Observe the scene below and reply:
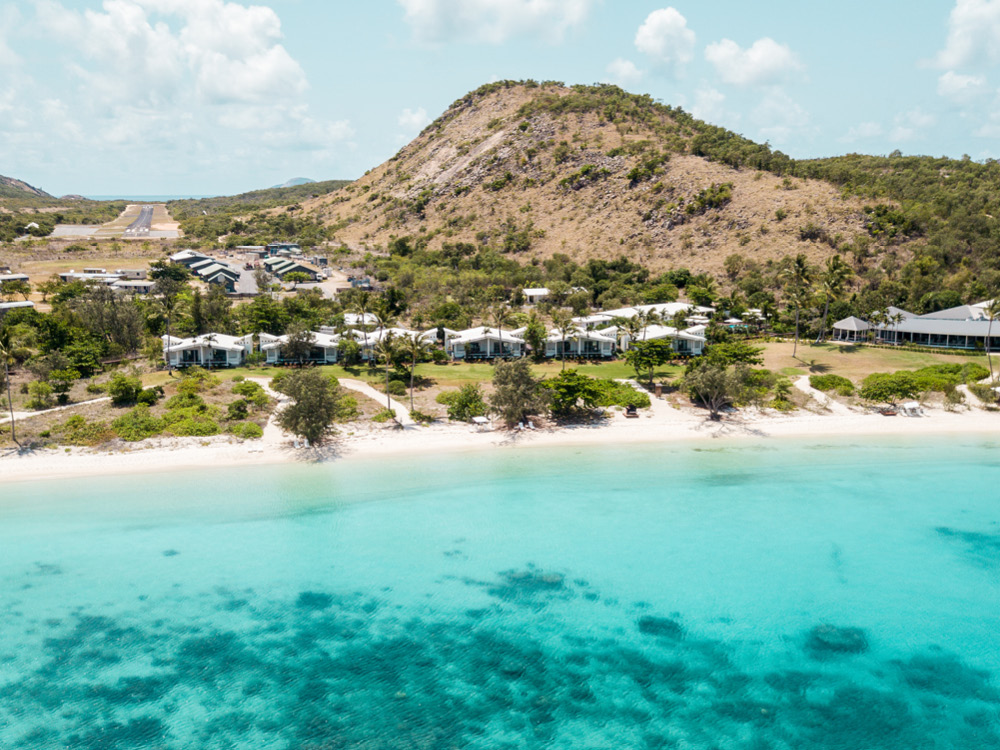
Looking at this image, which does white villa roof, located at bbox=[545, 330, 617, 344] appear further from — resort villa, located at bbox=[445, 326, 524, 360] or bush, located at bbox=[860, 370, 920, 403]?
bush, located at bbox=[860, 370, 920, 403]

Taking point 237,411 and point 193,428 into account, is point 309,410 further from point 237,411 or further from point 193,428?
point 193,428

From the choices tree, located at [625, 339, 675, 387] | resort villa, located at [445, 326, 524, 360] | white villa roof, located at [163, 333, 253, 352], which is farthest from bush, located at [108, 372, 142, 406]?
tree, located at [625, 339, 675, 387]

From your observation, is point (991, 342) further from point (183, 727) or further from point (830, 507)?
point (183, 727)

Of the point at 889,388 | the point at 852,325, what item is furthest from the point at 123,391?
the point at 852,325

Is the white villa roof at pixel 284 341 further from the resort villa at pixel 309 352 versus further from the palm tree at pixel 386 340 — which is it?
the palm tree at pixel 386 340

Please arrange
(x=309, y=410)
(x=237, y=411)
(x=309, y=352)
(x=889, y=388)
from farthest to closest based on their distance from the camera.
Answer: (x=309, y=352) < (x=889, y=388) < (x=237, y=411) < (x=309, y=410)
